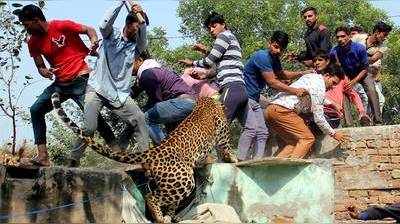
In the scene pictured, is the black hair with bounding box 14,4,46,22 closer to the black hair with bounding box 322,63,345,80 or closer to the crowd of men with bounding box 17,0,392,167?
the crowd of men with bounding box 17,0,392,167

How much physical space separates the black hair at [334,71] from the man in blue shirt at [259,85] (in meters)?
0.59

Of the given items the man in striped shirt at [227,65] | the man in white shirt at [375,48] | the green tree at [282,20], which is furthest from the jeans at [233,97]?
the green tree at [282,20]

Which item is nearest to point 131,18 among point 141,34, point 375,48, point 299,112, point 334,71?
point 141,34

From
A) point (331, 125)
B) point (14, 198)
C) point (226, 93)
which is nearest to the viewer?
point (14, 198)

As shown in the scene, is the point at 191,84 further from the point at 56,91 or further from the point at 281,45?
the point at 56,91

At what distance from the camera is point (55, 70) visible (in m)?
8.05

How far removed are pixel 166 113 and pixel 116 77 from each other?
34.2 inches

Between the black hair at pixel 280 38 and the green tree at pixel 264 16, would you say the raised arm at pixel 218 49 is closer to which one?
the black hair at pixel 280 38

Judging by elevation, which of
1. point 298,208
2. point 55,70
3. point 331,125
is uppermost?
point 55,70

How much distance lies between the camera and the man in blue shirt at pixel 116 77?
793 centimetres

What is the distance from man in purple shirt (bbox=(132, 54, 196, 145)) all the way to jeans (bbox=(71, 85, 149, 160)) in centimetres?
43

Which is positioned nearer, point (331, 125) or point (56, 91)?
point (56, 91)

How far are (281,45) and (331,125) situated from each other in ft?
4.13

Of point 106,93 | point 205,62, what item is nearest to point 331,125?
point 205,62
